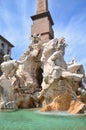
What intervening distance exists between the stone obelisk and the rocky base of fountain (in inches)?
107

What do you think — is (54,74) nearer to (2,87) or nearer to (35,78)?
(2,87)

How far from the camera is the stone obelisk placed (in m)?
12.8

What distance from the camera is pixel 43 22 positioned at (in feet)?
42.9

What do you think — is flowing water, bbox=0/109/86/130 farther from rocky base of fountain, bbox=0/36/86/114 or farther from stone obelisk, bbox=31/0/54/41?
stone obelisk, bbox=31/0/54/41

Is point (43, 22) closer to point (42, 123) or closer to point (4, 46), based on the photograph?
point (42, 123)

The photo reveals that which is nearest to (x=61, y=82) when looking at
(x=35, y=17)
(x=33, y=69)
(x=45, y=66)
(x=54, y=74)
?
(x=54, y=74)

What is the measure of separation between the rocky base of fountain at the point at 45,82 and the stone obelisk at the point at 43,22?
271 cm

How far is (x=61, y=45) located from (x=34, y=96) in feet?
8.74

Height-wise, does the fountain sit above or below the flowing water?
above

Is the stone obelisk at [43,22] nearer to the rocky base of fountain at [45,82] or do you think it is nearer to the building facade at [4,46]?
the rocky base of fountain at [45,82]

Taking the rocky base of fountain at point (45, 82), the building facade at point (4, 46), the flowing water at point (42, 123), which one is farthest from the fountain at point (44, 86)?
the building facade at point (4, 46)

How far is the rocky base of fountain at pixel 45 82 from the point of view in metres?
6.54

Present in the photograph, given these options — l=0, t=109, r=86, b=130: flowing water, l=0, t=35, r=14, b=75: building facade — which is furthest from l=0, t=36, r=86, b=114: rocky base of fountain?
l=0, t=35, r=14, b=75: building facade

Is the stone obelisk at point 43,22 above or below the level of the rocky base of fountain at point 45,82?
above
